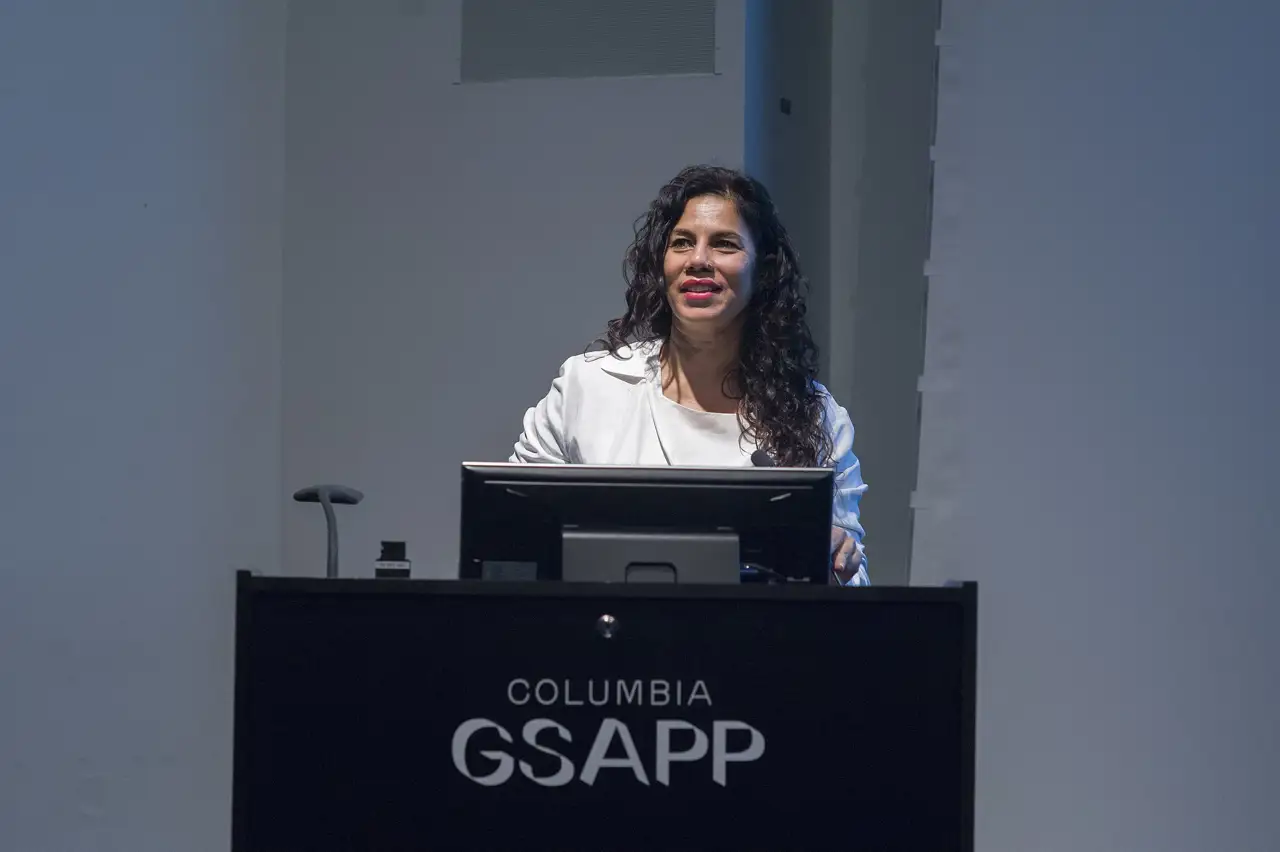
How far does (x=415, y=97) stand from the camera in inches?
145

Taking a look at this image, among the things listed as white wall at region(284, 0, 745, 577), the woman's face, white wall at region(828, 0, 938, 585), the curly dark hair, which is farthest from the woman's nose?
white wall at region(828, 0, 938, 585)

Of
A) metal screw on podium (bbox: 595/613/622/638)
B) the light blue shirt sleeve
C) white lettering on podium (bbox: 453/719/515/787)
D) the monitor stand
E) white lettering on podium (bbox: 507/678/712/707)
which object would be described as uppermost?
the light blue shirt sleeve

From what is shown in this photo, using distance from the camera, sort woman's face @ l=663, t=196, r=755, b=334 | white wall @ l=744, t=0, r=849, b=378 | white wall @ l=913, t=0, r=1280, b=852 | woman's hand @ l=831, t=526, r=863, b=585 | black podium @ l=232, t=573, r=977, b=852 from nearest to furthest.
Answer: black podium @ l=232, t=573, r=977, b=852 < woman's hand @ l=831, t=526, r=863, b=585 < woman's face @ l=663, t=196, r=755, b=334 < white wall @ l=913, t=0, r=1280, b=852 < white wall @ l=744, t=0, r=849, b=378

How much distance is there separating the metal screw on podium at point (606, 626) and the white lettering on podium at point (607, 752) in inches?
3.5

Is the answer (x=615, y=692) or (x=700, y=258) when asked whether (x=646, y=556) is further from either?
(x=700, y=258)

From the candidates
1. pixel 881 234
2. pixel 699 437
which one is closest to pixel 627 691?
pixel 699 437

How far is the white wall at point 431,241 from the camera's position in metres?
3.58

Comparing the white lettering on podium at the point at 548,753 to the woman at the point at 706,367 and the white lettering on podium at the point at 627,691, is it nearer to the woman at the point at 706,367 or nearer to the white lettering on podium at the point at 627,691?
the white lettering on podium at the point at 627,691

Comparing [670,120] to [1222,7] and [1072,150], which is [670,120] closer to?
[1072,150]

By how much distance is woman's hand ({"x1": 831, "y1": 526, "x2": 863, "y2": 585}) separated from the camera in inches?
88.1

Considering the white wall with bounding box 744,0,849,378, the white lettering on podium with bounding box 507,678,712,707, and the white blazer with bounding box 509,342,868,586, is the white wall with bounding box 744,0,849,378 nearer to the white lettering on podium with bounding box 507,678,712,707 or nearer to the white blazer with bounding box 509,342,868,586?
the white blazer with bounding box 509,342,868,586

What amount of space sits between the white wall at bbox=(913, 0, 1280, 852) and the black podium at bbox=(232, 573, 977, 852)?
185 cm

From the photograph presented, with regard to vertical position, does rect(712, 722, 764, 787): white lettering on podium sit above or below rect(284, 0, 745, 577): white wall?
below

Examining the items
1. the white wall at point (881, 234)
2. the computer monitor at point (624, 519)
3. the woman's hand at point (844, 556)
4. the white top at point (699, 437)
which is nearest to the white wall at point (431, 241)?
the white wall at point (881, 234)
